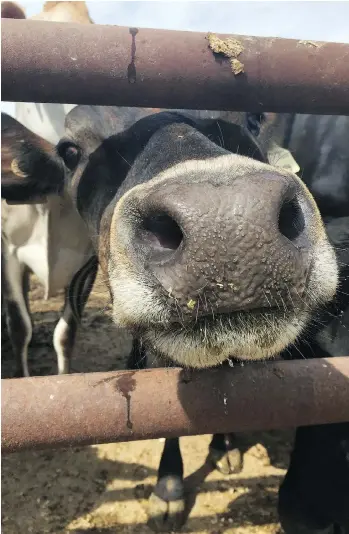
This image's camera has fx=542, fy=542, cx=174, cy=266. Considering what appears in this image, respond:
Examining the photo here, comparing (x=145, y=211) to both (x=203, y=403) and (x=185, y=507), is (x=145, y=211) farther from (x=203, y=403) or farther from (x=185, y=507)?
(x=185, y=507)

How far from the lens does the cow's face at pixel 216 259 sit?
1.21 metres

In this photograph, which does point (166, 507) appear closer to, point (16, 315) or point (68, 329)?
point (68, 329)

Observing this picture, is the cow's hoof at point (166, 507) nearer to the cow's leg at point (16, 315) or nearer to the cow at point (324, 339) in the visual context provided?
the cow at point (324, 339)

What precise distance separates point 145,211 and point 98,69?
1.51 feet

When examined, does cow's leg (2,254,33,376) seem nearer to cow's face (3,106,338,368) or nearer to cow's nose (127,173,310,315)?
cow's face (3,106,338,368)

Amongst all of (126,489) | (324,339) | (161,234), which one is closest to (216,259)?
(161,234)

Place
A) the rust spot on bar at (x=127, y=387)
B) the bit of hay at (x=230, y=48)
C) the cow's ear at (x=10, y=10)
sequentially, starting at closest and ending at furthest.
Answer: the rust spot on bar at (x=127, y=387)
the bit of hay at (x=230, y=48)
the cow's ear at (x=10, y=10)

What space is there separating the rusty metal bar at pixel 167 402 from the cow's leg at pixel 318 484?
0.77 meters

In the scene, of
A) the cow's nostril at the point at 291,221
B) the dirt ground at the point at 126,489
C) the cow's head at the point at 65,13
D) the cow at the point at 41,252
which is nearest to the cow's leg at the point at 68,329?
the cow at the point at 41,252

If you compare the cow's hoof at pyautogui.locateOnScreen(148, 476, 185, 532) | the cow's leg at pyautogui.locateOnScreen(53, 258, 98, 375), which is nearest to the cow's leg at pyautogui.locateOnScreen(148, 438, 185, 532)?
the cow's hoof at pyautogui.locateOnScreen(148, 476, 185, 532)

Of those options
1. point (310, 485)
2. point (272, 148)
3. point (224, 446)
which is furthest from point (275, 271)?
point (224, 446)

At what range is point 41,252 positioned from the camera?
4180 mm

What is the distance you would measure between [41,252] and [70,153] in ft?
5.87

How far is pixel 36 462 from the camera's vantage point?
341 centimetres
